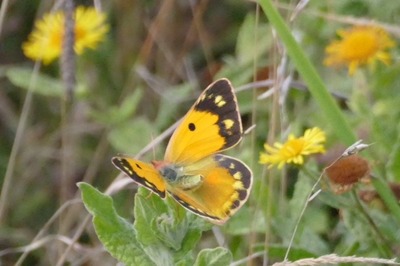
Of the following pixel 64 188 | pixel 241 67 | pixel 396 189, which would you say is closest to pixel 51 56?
pixel 64 188

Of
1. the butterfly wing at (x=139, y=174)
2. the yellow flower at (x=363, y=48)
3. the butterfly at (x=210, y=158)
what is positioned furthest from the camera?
the yellow flower at (x=363, y=48)

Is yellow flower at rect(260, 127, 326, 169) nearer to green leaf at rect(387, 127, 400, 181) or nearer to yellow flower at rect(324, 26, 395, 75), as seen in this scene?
green leaf at rect(387, 127, 400, 181)

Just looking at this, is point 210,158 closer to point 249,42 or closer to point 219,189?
point 219,189

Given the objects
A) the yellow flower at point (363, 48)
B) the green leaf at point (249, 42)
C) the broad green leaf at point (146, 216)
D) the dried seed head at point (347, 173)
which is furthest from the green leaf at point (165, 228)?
the green leaf at point (249, 42)

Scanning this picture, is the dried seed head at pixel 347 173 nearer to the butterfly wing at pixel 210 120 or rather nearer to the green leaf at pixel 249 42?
the butterfly wing at pixel 210 120

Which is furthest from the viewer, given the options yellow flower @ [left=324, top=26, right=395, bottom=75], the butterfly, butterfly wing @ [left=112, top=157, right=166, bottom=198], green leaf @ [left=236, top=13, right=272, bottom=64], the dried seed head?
green leaf @ [left=236, top=13, right=272, bottom=64]

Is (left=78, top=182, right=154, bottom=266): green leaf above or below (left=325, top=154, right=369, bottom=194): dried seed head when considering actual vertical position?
above

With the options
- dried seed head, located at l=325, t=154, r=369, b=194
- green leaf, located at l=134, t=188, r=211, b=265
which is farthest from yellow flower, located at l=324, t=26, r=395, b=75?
green leaf, located at l=134, t=188, r=211, b=265

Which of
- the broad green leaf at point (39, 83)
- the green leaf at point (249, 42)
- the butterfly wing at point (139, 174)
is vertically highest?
the butterfly wing at point (139, 174)
